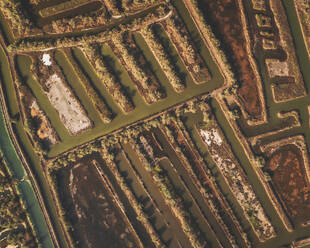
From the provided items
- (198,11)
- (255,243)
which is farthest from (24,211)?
(198,11)

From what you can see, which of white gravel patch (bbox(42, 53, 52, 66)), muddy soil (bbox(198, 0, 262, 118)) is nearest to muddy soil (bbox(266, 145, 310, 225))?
muddy soil (bbox(198, 0, 262, 118))

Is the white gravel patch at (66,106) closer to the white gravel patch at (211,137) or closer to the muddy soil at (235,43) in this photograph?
the white gravel patch at (211,137)

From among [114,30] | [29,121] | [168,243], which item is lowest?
[168,243]

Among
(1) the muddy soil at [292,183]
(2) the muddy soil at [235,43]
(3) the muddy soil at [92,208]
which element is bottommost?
(1) the muddy soil at [292,183]

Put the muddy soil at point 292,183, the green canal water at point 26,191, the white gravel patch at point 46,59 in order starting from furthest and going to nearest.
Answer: the muddy soil at point 292,183
the green canal water at point 26,191
the white gravel patch at point 46,59

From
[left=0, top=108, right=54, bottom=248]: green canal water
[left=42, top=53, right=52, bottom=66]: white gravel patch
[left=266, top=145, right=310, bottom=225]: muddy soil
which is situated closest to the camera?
[left=42, top=53, right=52, bottom=66]: white gravel patch

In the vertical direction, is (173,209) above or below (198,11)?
below

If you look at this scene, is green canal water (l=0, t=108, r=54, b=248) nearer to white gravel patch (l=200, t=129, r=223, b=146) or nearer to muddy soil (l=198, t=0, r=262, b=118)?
white gravel patch (l=200, t=129, r=223, b=146)

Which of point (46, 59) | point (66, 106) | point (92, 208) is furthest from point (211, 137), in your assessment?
point (46, 59)

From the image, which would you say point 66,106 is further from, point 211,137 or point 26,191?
point 211,137

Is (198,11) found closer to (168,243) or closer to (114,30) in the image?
(114,30)

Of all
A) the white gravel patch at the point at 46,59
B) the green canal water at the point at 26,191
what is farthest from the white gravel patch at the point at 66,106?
the green canal water at the point at 26,191
